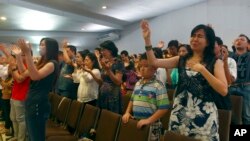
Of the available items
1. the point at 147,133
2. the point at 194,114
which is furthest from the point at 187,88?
the point at 147,133

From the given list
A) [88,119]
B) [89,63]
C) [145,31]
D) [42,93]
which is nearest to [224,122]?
[145,31]

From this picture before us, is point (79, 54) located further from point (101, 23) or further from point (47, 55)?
point (101, 23)

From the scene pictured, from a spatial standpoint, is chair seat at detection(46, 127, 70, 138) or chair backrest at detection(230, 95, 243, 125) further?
chair seat at detection(46, 127, 70, 138)

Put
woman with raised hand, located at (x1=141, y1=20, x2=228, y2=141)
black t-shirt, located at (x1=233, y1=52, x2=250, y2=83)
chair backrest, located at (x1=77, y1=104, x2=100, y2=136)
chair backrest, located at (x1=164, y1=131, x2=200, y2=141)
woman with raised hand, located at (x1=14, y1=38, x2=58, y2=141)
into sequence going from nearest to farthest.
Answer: chair backrest, located at (x1=164, y1=131, x2=200, y2=141), woman with raised hand, located at (x1=141, y1=20, x2=228, y2=141), woman with raised hand, located at (x1=14, y1=38, x2=58, y2=141), chair backrest, located at (x1=77, y1=104, x2=100, y2=136), black t-shirt, located at (x1=233, y1=52, x2=250, y2=83)

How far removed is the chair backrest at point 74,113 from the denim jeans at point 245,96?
1694mm

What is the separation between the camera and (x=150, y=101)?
1.98 metres

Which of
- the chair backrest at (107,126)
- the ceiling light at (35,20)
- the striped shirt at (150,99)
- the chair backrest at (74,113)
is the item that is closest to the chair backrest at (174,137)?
the striped shirt at (150,99)

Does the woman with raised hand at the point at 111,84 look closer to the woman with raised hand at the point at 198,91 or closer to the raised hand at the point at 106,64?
the raised hand at the point at 106,64

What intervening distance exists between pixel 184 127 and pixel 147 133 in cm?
23

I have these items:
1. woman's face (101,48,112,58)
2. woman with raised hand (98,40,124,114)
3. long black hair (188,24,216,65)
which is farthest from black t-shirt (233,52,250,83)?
long black hair (188,24,216,65)

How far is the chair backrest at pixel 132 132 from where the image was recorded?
1.80m

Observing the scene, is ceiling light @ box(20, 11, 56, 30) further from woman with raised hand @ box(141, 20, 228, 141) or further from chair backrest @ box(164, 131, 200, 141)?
chair backrest @ box(164, 131, 200, 141)

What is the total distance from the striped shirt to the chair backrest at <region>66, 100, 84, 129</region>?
936 mm

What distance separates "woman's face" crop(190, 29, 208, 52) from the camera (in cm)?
173
